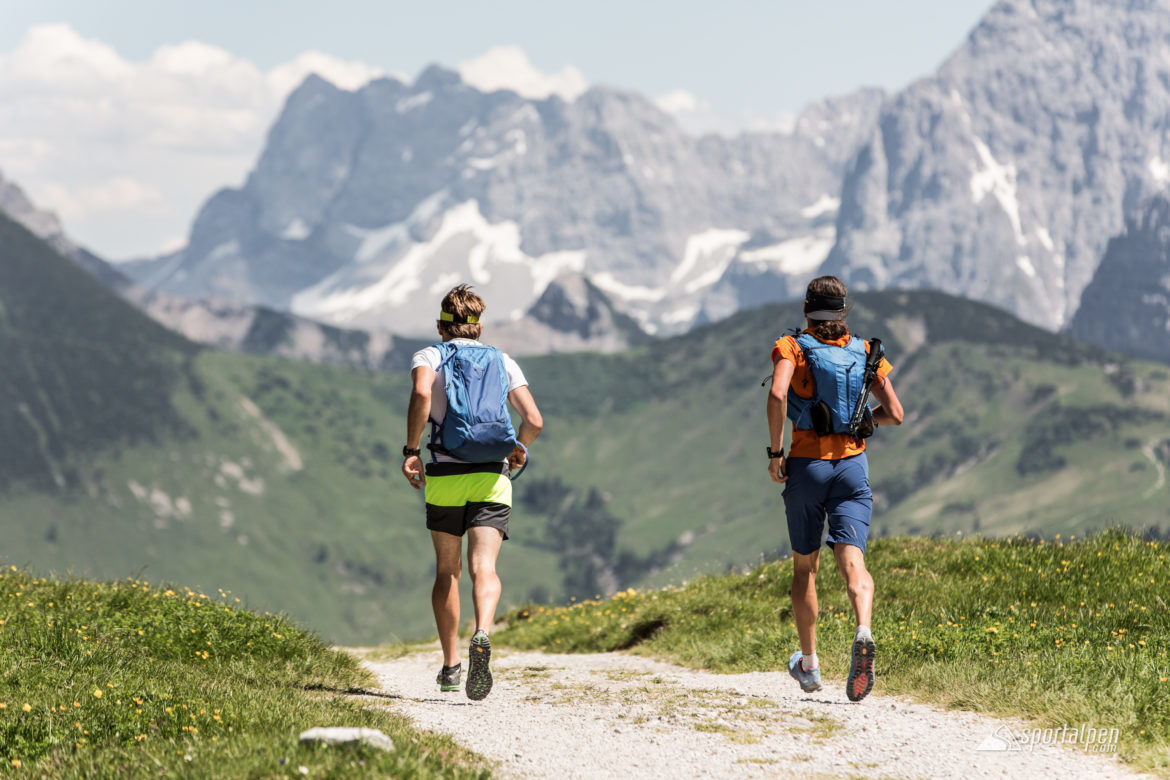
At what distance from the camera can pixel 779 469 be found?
1039 centimetres

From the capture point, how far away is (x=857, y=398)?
1024 centimetres

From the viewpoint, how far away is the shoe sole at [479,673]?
10133mm

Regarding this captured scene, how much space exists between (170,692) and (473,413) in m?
3.40

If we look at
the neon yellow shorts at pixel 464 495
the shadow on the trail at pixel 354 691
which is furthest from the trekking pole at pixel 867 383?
the shadow on the trail at pixel 354 691

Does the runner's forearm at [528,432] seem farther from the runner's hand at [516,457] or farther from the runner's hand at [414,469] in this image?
the runner's hand at [414,469]

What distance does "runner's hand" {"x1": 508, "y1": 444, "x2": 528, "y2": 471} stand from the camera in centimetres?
1046

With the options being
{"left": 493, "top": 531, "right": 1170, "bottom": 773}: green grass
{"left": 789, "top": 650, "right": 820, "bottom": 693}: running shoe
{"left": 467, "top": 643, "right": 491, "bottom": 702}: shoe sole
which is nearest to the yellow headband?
{"left": 467, "top": 643, "right": 491, "bottom": 702}: shoe sole

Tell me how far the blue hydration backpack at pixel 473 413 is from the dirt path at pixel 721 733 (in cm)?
232

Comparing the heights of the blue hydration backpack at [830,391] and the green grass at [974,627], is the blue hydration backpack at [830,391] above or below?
above

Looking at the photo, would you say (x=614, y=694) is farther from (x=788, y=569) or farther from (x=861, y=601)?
(x=788, y=569)

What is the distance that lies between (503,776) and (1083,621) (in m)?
7.59

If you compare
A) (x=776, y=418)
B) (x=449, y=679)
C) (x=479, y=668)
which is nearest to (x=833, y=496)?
(x=776, y=418)

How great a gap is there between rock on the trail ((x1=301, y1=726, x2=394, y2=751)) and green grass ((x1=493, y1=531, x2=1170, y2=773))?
16.9ft

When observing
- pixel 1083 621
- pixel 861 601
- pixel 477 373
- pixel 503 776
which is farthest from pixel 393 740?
pixel 1083 621
